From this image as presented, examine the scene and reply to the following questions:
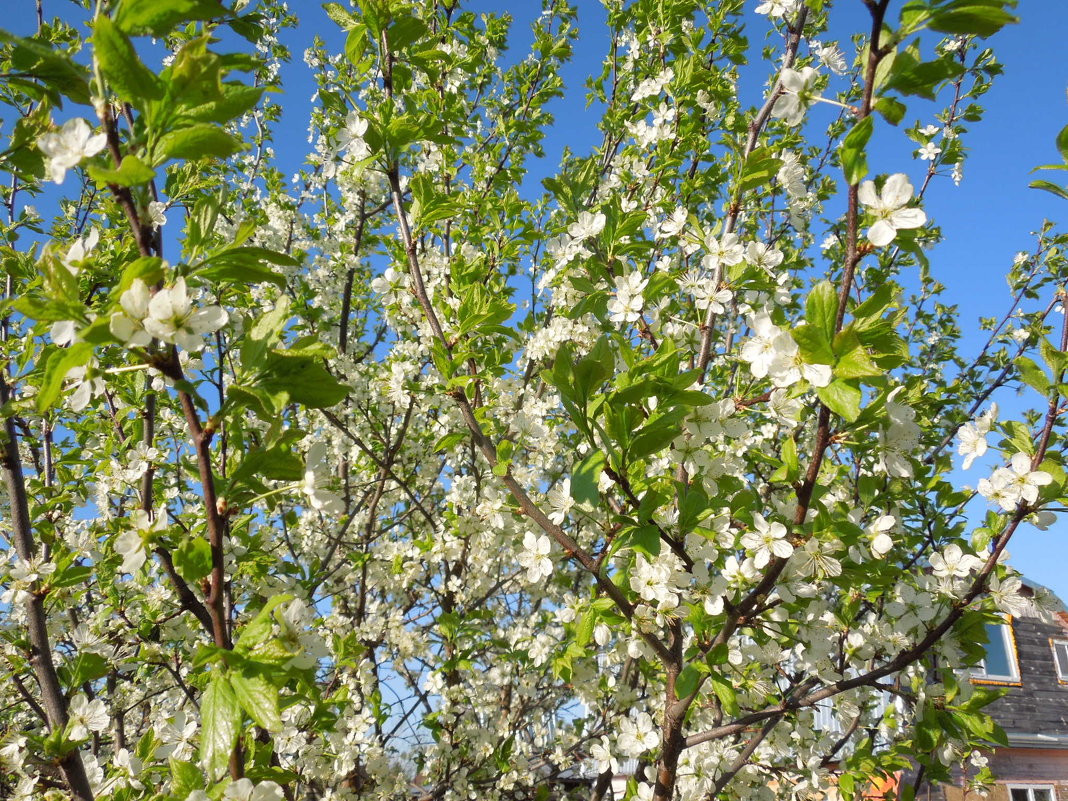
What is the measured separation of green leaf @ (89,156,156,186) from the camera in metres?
1.15

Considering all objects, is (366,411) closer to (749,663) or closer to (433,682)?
(433,682)

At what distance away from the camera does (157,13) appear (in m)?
1.23

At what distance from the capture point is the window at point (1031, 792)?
1264cm

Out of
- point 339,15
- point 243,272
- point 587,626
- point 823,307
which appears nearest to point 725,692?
point 587,626

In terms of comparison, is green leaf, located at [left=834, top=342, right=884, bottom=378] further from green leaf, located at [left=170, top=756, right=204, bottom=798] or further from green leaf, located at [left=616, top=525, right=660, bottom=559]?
green leaf, located at [left=170, top=756, right=204, bottom=798]

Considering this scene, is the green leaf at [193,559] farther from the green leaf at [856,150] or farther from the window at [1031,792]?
the window at [1031,792]

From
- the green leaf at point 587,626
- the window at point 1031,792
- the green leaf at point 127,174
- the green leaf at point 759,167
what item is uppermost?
the green leaf at point 759,167

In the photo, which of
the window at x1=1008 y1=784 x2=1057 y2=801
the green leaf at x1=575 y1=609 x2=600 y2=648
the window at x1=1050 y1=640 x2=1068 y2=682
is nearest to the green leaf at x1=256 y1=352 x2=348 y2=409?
the green leaf at x1=575 y1=609 x2=600 y2=648

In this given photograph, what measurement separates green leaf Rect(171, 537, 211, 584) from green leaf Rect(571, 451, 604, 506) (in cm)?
83

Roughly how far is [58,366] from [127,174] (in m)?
0.35

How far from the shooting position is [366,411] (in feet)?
17.4

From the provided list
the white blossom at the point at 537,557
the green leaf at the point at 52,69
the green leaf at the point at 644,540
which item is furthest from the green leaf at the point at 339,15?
the green leaf at the point at 644,540

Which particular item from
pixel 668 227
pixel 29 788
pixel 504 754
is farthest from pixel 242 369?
pixel 504 754

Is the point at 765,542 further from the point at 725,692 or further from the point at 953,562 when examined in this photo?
the point at 953,562
